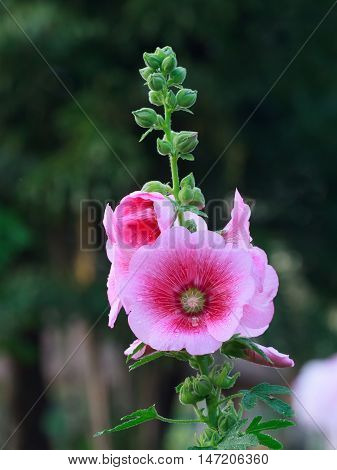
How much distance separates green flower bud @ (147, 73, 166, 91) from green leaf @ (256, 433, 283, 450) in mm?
376

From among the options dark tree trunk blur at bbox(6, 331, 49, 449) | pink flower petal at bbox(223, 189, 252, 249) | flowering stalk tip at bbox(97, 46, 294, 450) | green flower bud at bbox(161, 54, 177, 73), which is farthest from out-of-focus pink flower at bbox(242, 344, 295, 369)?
dark tree trunk blur at bbox(6, 331, 49, 449)

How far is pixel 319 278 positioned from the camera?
27.7ft

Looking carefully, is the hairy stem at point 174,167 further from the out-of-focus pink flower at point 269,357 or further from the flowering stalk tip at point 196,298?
the out-of-focus pink flower at point 269,357

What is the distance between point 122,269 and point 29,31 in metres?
5.87

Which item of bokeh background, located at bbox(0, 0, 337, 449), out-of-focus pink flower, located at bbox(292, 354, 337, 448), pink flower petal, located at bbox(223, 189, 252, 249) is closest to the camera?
out-of-focus pink flower, located at bbox(292, 354, 337, 448)

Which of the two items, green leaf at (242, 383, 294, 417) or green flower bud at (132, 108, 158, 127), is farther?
green flower bud at (132, 108, 158, 127)

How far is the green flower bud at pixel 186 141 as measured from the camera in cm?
82

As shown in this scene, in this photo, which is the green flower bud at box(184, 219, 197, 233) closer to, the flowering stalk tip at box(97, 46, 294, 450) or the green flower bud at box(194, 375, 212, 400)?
the flowering stalk tip at box(97, 46, 294, 450)

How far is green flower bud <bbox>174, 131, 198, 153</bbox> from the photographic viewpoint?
0.82 meters

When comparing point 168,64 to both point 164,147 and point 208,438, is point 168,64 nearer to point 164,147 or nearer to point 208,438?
point 164,147

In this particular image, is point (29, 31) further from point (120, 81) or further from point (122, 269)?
point (122, 269)

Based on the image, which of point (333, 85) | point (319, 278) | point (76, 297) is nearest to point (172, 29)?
point (333, 85)

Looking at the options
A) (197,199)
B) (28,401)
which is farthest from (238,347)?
(28,401)

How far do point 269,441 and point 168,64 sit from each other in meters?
0.41
